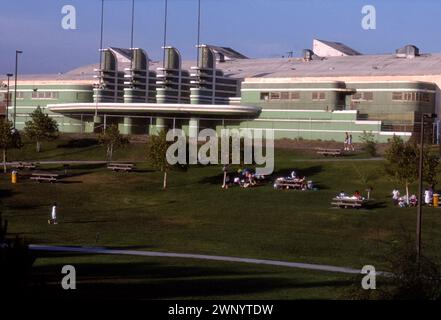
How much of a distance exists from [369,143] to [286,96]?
18472 millimetres

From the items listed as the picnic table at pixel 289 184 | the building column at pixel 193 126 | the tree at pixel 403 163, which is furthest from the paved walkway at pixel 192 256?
the building column at pixel 193 126

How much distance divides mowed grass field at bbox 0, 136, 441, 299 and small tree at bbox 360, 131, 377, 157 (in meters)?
1.94

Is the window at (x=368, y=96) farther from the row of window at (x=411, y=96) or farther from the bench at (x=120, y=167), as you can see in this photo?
the bench at (x=120, y=167)

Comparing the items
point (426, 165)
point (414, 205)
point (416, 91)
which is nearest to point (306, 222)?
point (414, 205)

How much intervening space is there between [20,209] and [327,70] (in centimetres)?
4660

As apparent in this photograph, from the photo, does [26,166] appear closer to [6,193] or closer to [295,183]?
[6,193]

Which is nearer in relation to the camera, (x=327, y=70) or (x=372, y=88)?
(x=372, y=88)

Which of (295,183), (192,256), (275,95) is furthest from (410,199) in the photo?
(275,95)

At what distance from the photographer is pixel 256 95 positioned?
8238 cm

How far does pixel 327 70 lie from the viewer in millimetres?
85188

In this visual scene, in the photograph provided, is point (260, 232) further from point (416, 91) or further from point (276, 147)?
point (416, 91)

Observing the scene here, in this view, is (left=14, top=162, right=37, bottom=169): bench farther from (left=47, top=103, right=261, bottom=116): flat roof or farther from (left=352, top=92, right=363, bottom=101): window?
(left=352, top=92, right=363, bottom=101): window

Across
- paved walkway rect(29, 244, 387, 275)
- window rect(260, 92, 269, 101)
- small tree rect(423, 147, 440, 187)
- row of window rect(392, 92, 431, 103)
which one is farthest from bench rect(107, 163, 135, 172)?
row of window rect(392, 92, 431, 103)
